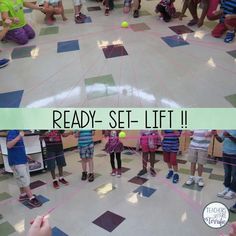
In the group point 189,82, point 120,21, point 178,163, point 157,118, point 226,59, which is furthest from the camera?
point 120,21

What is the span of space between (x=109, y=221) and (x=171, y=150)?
1.02 ft

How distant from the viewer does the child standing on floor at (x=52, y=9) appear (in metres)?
1.06

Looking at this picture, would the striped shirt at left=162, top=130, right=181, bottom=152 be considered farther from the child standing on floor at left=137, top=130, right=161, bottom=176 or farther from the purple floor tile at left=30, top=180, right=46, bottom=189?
the purple floor tile at left=30, top=180, right=46, bottom=189

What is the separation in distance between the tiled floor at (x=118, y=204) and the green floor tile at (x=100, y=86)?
0.25m

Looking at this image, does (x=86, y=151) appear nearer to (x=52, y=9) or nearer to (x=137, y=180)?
(x=137, y=180)

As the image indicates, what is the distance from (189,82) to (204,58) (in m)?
0.16

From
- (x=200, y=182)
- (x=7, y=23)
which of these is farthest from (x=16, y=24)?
(x=200, y=182)

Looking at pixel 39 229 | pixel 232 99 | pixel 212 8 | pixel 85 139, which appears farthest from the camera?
pixel 212 8

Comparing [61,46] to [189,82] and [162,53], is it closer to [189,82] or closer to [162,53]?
[162,53]

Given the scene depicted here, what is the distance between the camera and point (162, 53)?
Result: 786 millimetres

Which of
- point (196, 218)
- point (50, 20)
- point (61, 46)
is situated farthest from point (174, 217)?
point (50, 20)

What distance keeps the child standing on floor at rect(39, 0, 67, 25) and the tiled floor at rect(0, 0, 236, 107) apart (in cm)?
5

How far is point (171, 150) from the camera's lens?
80 centimetres

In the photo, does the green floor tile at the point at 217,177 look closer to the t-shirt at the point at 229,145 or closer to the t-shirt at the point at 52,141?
the t-shirt at the point at 229,145
